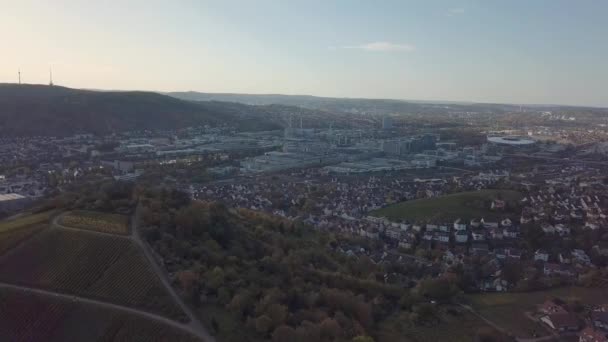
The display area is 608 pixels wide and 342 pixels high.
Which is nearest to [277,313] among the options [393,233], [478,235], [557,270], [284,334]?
[284,334]

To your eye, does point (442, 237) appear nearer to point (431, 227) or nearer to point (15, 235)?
point (431, 227)

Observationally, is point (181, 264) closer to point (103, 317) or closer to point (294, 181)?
point (103, 317)

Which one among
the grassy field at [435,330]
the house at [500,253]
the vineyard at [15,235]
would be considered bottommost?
the grassy field at [435,330]

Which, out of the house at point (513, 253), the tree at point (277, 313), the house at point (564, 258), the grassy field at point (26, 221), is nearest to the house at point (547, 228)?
the house at point (564, 258)

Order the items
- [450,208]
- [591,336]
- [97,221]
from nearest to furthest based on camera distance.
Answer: [591,336] → [97,221] → [450,208]

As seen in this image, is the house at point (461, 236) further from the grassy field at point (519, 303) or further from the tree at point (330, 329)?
the tree at point (330, 329)

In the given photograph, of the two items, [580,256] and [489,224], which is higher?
[489,224]

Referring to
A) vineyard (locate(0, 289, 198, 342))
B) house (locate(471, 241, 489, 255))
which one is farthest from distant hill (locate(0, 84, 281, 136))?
house (locate(471, 241, 489, 255))
